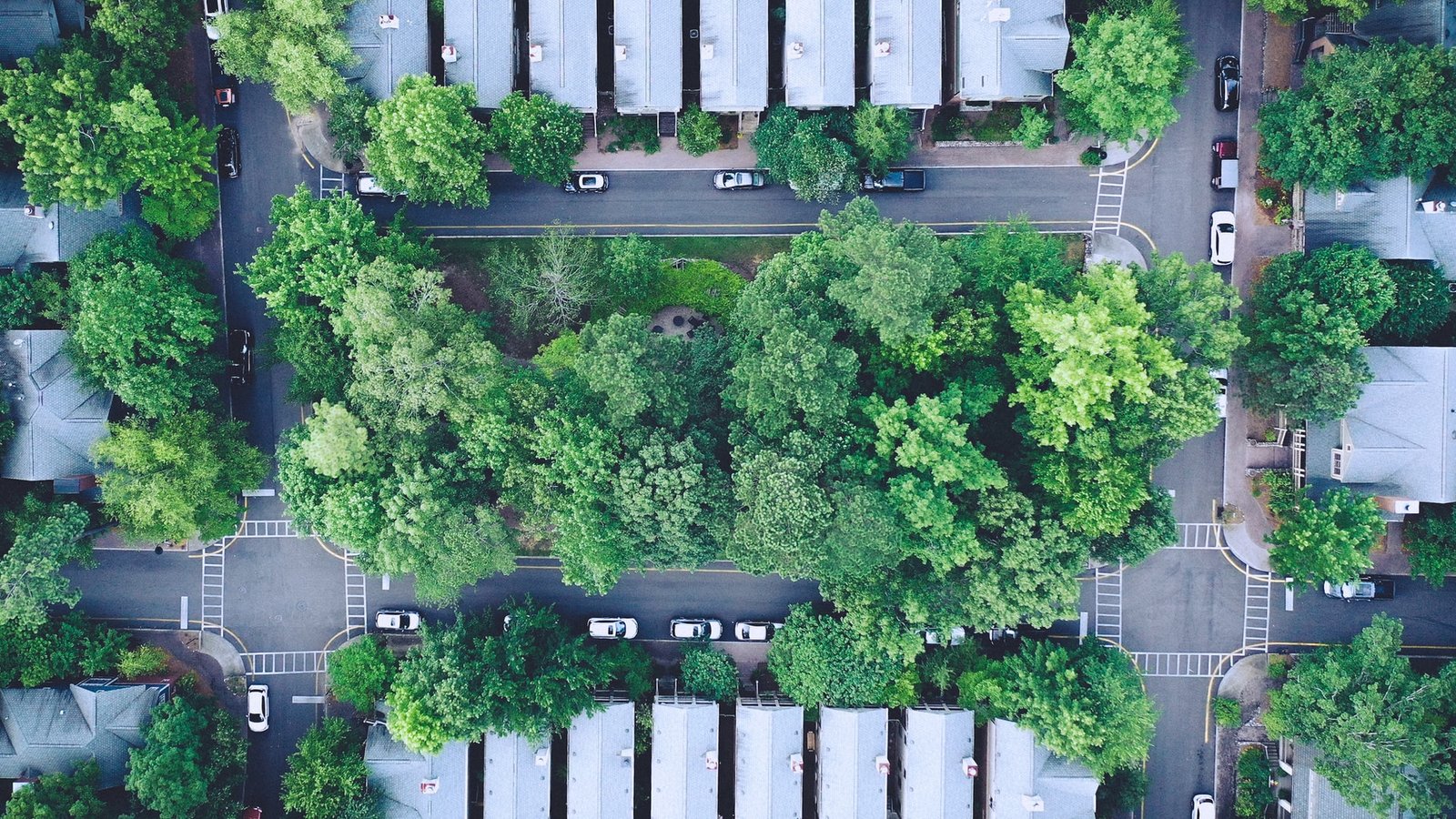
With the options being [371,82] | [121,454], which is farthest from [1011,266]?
[121,454]

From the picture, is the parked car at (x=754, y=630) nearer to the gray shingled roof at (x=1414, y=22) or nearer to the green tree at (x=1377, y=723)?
the green tree at (x=1377, y=723)

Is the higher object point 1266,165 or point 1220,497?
point 1266,165

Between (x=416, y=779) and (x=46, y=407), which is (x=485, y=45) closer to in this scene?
(x=46, y=407)

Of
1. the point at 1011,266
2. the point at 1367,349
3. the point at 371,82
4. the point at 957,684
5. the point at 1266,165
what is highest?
the point at 371,82

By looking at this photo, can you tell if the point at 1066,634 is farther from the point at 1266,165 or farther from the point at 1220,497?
the point at 1266,165

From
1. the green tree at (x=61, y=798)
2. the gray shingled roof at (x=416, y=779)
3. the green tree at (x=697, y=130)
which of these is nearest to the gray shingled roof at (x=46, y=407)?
the green tree at (x=61, y=798)

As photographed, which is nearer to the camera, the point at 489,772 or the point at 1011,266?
the point at 1011,266

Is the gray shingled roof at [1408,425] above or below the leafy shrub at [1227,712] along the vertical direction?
above
